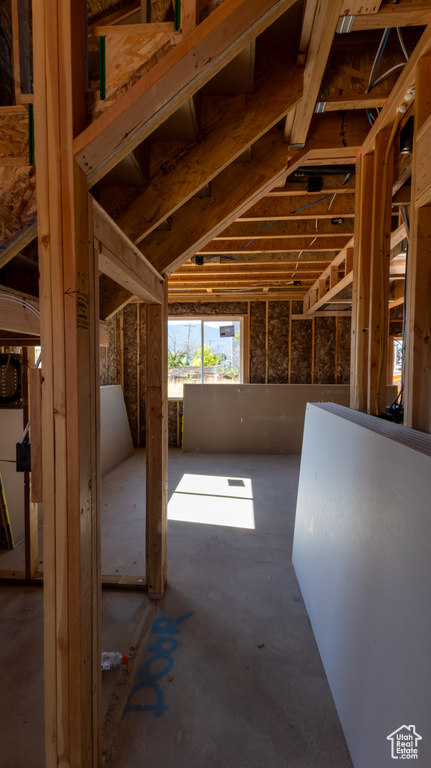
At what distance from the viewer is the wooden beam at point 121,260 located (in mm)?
1179

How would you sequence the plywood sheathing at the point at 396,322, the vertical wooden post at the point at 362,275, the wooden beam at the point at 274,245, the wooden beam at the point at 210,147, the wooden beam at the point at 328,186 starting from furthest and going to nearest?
the plywood sheathing at the point at 396,322, the wooden beam at the point at 274,245, the wooden beam at the point at 328,186, the vertical wooden post at the point at 362,275, the wooden beam at the point at 210,147

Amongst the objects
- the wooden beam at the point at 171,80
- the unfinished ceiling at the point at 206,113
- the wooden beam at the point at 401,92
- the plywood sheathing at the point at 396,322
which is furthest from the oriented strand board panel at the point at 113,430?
the plywood sheathing at the point at 396,322

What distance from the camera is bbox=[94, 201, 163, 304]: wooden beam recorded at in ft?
3.87

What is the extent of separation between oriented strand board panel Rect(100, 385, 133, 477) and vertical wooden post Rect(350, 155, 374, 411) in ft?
12.0

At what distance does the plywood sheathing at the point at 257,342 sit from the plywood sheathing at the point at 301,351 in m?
0.59

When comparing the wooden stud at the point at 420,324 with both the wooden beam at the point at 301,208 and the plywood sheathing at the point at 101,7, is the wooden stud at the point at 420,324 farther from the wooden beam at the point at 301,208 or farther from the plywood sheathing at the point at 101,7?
the plywood sheathing at the point at 101,7

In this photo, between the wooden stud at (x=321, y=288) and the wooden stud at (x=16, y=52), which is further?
the wooden stud at (x=321, y=288)

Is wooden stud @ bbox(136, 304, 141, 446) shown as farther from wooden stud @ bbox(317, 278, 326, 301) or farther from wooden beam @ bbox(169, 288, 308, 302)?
wooden stud @ bbox(317, 278, 326, 301)

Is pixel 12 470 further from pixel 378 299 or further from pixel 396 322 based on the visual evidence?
pixel 396 322

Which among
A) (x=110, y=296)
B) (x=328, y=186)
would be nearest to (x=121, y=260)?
(x=110, y=296)

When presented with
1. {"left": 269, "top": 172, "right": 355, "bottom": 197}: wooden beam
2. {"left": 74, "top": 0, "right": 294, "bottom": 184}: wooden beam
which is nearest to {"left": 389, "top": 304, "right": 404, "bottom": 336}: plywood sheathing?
{"left": 269, "top": 172, "right": 355, "bottom": 197}: wooden beam

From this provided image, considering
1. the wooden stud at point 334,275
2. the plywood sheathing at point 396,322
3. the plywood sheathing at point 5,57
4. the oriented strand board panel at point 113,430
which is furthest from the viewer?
the plywood sheathing at point 396,322

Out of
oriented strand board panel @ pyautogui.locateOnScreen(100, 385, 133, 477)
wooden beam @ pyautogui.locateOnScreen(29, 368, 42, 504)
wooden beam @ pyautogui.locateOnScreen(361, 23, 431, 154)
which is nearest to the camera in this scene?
wooden beam @ pyautogui.locateOnScreen(29, 368, 42, 504)

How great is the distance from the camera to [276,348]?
6.77 meters
